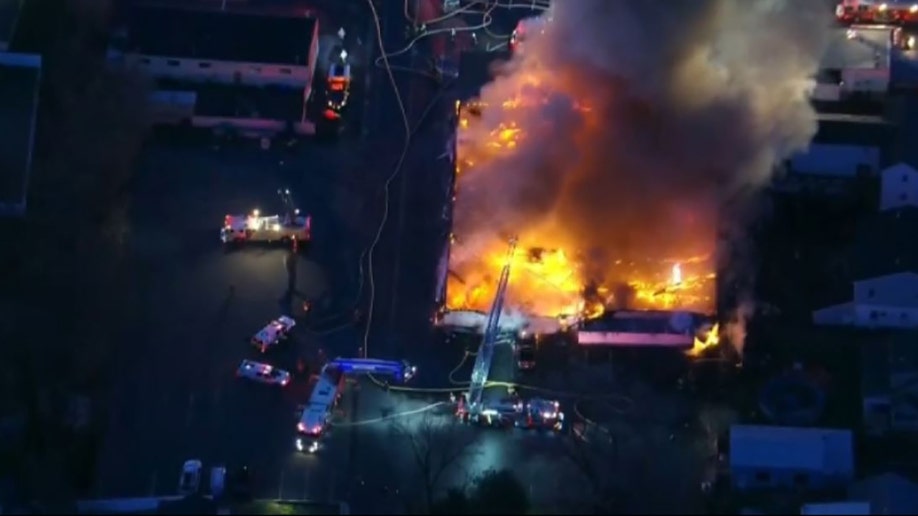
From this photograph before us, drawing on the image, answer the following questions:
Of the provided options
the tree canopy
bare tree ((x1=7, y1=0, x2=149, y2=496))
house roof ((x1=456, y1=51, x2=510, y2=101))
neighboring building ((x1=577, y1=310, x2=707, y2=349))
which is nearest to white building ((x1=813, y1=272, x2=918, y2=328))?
neighboring building ((x1=577, y1=310, x2=707, y2=349))

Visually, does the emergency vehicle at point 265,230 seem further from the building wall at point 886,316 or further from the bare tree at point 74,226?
the building wall at point 886,316

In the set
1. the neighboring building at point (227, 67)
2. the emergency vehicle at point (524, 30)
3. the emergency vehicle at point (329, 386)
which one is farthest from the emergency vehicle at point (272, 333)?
the emergency vehicle at point (524, 30)

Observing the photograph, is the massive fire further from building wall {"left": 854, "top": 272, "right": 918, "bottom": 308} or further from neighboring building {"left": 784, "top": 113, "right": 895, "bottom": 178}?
neighboring building {"left": 784, "top": 113, "right": 895, "bottom": 178}

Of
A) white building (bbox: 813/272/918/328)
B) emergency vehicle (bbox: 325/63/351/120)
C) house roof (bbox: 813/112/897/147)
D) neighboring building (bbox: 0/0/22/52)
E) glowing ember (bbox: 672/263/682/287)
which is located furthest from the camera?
emergency vehicle (bbox: 325/63/351/120)

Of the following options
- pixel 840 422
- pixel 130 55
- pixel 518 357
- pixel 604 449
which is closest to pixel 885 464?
pixel 840 422

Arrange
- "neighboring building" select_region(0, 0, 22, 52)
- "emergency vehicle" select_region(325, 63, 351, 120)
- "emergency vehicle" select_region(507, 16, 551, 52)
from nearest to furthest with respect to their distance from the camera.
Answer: "neighboring building" select_region(0, 0, 22, 52)
"emergency vehicle" select_region(325, 63, 351, 120)
"emergency vehicle" select_region(507, 16, 551, 52)

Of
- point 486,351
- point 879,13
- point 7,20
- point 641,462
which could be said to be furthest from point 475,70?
point 7,20
